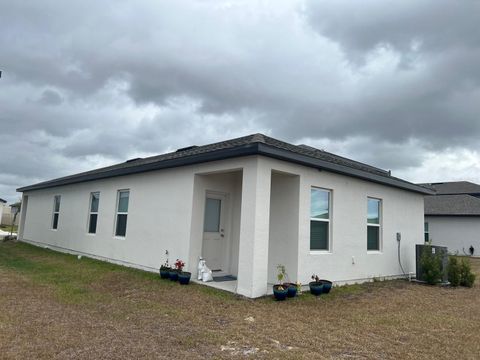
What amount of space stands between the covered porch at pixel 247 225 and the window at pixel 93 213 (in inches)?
211

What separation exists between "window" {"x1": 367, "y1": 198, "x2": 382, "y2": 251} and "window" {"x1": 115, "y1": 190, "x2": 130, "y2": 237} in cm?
715

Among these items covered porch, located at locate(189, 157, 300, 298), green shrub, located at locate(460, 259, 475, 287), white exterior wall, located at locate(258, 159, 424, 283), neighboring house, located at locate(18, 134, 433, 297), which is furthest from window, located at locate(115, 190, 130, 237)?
green shrub, located at locate(460, 259, 475, 287)

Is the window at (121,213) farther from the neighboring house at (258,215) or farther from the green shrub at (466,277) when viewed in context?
the green shrub at (466,277)

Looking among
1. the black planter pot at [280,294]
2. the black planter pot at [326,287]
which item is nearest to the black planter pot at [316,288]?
Answer: the black planter pot at [326,287]

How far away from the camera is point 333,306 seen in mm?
6297

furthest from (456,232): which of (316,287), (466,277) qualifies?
(316,287)

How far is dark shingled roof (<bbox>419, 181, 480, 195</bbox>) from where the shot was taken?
30109mm

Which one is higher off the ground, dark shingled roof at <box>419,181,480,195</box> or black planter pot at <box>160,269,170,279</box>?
dark shingled roof at <box>419,181,480,195</box>

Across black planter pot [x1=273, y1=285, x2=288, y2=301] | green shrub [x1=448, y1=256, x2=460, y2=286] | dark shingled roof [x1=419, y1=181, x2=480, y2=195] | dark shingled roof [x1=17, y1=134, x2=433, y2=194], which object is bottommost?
black planter pot [x1=273, y1=285, x2=288, y2=301]

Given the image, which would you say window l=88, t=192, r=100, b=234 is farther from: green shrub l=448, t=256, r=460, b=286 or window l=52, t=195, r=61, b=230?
green shrub l=448, t=256, r=460, b=286

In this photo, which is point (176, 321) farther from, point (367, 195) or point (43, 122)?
point (43, 122)

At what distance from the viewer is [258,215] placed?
6.60 m

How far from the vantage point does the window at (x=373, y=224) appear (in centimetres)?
946

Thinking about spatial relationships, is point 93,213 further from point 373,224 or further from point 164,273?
point 373,224
